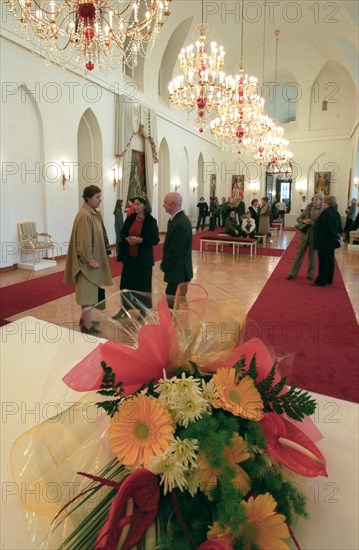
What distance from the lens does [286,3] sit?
49.6 ft

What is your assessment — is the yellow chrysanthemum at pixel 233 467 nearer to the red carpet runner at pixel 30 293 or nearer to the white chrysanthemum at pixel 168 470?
the white chrysanthemum at pixel 168 470

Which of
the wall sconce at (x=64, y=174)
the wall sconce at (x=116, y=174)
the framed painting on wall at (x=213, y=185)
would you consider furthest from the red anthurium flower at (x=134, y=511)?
the framed painting on wall at (x=213, y=185)

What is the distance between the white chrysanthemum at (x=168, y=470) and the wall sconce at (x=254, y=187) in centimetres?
2299

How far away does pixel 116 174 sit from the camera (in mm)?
12094

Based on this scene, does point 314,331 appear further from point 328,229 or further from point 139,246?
point 328,229

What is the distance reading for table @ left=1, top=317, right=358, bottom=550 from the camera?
69 centimetres

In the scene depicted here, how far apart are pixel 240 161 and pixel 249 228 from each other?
11910 millimetres

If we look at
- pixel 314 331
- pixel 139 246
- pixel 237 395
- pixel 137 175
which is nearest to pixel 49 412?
pixel 237 395

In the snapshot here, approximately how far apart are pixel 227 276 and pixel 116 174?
600cm

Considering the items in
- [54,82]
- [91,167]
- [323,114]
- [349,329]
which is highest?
[323,114]

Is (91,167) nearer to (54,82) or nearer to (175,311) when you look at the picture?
(54,82)

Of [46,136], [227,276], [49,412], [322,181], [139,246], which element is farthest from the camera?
[322,181]

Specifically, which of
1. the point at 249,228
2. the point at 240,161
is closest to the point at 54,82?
the point at 249,228

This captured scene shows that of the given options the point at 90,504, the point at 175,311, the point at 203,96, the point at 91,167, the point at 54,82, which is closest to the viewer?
the point at 90,504
